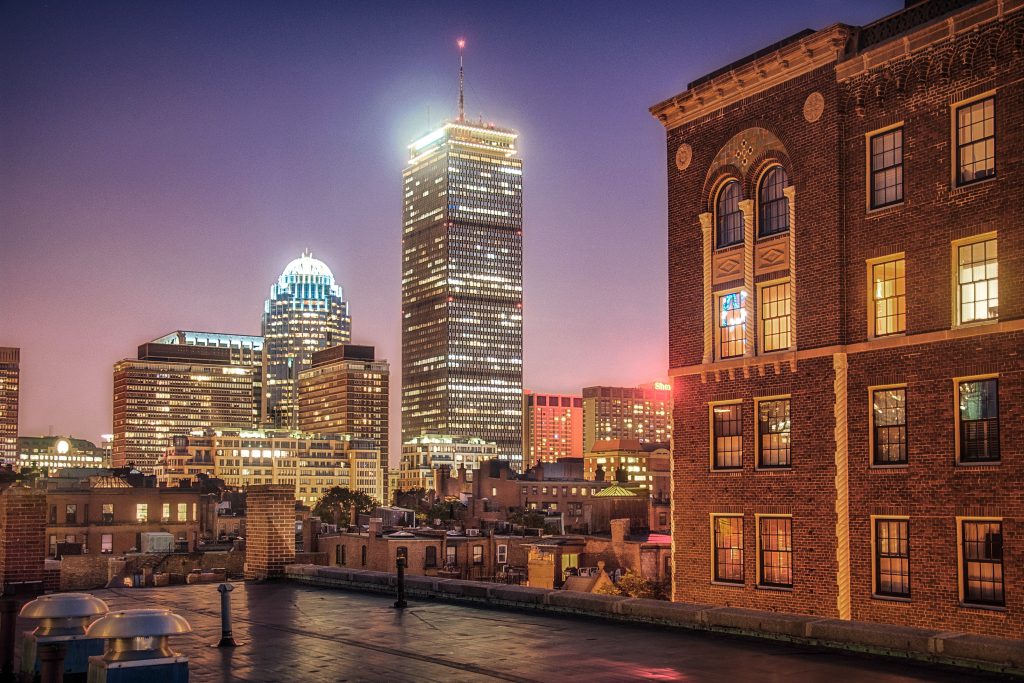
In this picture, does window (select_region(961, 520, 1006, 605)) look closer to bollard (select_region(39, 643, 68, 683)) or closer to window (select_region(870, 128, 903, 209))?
window (select_region(870, 128, 903, 209))

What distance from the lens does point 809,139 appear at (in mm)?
28875

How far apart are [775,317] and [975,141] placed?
7007mm

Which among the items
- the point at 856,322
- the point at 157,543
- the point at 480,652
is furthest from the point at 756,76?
the point at 157,543

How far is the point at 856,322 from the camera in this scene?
27.6m

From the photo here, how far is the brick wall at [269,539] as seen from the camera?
2869 centimetres

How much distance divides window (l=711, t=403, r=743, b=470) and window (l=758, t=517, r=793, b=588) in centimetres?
194

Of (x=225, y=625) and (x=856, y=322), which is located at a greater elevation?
(x=856, y=322)

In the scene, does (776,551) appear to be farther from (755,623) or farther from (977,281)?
(755,623)

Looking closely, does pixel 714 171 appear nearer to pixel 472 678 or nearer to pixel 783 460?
pixel 783 460

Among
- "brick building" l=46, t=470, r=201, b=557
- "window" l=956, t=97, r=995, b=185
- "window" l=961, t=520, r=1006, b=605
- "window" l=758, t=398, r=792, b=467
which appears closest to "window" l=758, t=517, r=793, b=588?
"window" l=758, t=398, r=792, b=467

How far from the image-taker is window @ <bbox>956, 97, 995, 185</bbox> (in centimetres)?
2475

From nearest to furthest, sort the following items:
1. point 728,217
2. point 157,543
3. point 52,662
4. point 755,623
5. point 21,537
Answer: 1. point 52,662
2. point 755,623
3. point 21,537
4. point 728,217
5. point 157,543

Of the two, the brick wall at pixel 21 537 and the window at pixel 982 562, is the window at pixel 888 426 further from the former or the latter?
the brick wall at pixel 21 537

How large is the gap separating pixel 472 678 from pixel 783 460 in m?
16.9
